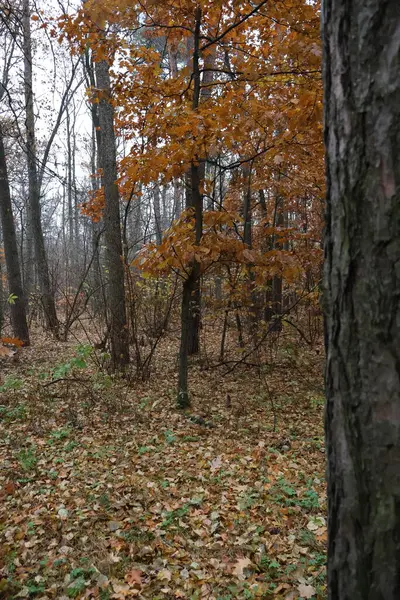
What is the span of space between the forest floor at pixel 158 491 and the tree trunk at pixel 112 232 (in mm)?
736

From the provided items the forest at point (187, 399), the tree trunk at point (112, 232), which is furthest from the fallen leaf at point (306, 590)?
the tree trunk at point (112, 232)

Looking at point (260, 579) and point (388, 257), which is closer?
point (388, 257)

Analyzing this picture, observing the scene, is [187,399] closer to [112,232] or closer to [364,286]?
[112,232]

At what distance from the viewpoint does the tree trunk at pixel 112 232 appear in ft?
24.0

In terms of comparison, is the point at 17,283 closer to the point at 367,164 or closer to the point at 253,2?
the point at 253,2

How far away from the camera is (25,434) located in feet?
16.5

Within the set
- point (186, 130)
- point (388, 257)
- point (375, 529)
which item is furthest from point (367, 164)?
point (186, 130)

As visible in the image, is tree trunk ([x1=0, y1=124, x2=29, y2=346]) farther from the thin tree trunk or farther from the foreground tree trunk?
the foreground tree trunk

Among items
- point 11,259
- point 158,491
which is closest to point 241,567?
point 158,491

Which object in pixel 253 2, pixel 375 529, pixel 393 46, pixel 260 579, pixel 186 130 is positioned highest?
pixel 253 2

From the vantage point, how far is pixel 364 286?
958mm

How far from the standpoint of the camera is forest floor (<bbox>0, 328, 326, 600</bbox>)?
276 centimetres

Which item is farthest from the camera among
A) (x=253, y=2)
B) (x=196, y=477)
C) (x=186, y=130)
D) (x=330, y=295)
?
(x=253, y=2)

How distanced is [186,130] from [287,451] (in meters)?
3.75
